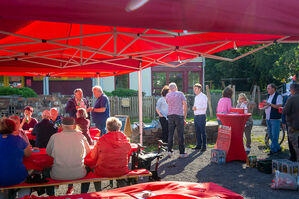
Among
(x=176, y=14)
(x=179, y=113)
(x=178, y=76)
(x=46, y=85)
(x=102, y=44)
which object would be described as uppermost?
(x=178, y=76)

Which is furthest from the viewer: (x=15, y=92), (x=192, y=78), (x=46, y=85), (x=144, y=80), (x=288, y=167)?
(x=192, y=78)

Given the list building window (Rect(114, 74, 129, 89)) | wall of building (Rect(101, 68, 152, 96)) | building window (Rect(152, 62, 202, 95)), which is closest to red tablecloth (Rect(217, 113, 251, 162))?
wall of building (Rect(101, 68, 152, 96))

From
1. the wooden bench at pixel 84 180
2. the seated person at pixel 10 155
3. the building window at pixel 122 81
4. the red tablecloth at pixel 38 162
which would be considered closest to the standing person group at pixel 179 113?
the wooden bench at pixel 84 180

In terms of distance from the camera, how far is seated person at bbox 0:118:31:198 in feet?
11.7

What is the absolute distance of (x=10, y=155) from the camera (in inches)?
142

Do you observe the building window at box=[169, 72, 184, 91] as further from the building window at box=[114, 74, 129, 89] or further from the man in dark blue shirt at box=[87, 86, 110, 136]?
the man in dark blue shirt at box=[87, 86, 110, 136]

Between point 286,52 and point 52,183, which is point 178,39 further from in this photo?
point 286,52

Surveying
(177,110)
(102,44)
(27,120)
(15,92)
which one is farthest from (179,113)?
(15,92)

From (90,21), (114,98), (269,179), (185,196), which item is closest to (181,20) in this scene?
(90,21)

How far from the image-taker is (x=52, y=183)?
12.6ft

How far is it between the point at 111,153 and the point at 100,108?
119 inches

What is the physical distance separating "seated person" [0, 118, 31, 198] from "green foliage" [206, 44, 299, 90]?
11.8 meters

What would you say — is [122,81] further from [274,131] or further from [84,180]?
[84,180]

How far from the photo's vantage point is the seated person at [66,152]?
156 inches
